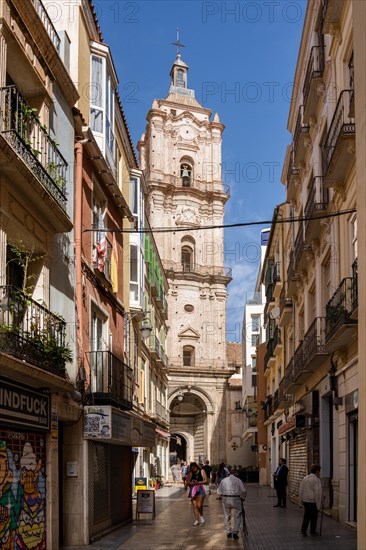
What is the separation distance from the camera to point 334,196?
18594 mm

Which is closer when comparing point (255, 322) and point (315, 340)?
point (315, 340)

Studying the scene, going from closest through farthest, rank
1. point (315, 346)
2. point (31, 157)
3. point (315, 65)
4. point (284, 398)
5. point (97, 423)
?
point (31, 157) → point (97, 423) → point (315, 346) → point (315, 65) → point (284, 398)

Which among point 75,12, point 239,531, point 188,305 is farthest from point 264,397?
point 75,12

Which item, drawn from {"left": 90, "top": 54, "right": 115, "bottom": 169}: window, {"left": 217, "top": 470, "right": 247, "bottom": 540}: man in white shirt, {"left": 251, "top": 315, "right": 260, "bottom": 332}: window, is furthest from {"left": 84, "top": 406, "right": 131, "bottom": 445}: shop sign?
{"left": 251, "top": 315, "right": 260, "bottom": 332}: window

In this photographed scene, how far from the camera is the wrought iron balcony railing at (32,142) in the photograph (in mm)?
11117

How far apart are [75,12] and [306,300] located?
40.4 ft

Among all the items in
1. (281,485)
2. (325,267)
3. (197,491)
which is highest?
(325,267)

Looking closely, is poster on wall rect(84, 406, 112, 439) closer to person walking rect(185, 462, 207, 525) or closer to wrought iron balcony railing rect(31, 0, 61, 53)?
person walking rect(185, 462, 207, 525)

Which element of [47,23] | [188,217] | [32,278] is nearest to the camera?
[32,278]

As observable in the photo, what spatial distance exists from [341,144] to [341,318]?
335 cm

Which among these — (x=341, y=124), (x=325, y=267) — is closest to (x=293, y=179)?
(x=325, y=267)

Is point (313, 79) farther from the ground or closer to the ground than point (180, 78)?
closer to the ground

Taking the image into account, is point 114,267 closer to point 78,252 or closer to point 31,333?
point 78,252

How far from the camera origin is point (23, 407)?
11781mm
